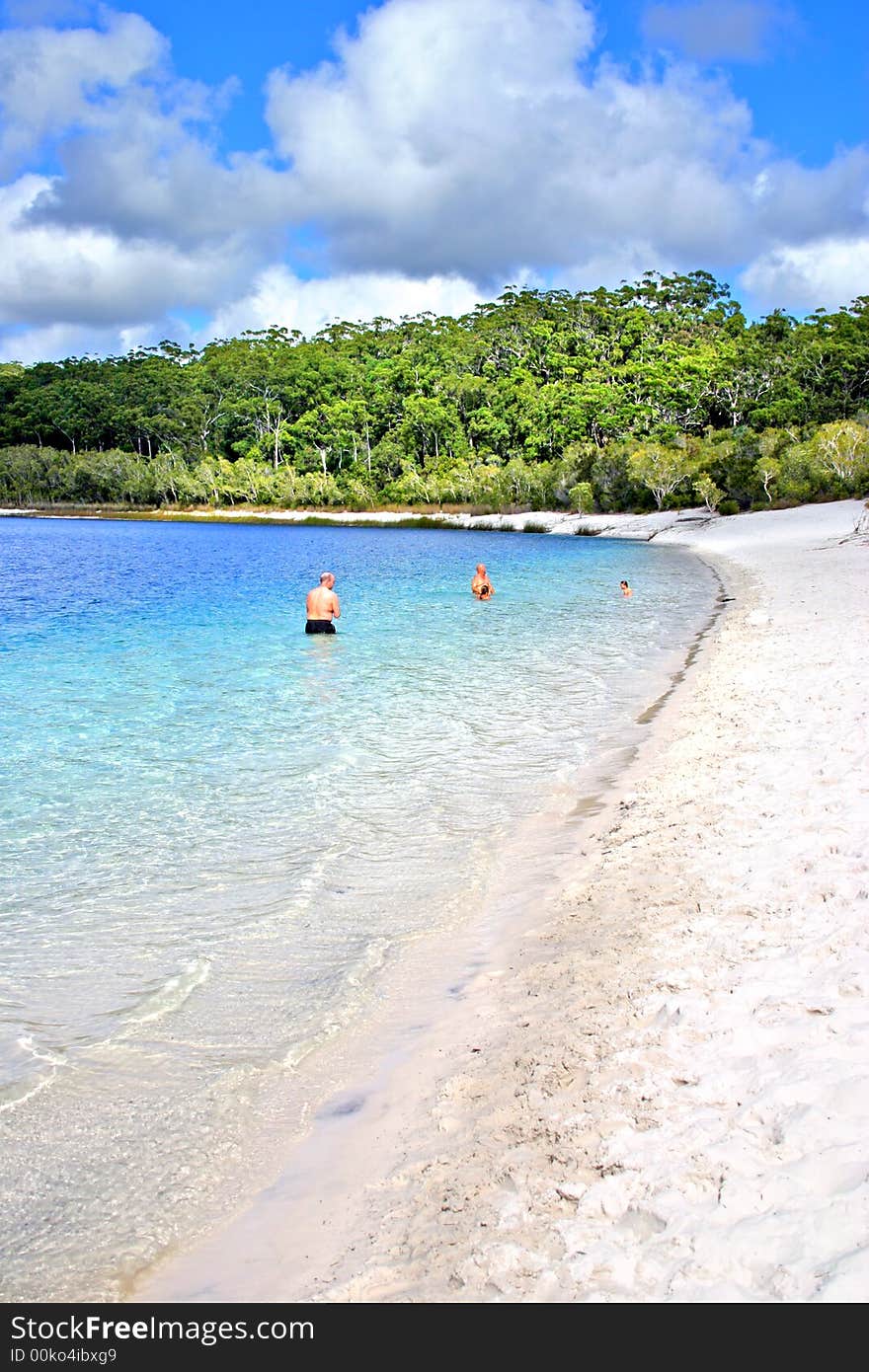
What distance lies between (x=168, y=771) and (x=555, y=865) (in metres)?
5.50

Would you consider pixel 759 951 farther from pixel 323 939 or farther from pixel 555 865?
pixel 323 939

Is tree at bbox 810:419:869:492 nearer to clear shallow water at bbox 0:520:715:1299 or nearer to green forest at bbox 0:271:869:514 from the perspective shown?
green forest at bbox 0:271:869:514

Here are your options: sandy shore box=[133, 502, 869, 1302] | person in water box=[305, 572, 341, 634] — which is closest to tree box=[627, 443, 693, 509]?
person in water box=[305, 572, 341, 634]

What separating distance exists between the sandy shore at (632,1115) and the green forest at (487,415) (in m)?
63.1

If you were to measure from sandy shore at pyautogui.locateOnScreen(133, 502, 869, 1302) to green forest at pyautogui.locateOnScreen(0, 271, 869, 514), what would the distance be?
63.1 metres

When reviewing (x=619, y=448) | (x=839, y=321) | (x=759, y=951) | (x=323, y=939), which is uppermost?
(x=839, y=321)

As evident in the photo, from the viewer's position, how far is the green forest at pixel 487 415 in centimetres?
8506

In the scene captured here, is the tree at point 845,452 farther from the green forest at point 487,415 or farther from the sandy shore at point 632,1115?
the sandy shore at point 632,1115

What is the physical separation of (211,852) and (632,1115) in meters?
5.37

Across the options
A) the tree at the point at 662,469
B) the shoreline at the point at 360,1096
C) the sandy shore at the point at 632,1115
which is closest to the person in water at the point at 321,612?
the shoreline at the point at 360,1096

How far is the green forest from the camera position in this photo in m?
85.1

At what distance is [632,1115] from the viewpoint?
3801mm

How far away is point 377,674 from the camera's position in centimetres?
1717
